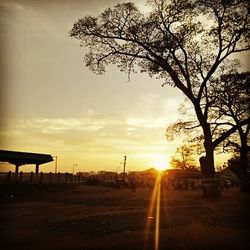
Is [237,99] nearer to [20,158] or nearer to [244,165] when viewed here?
[244,165]

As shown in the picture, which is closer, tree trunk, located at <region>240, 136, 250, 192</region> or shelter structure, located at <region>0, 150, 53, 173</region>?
tree trunk, located at <region>240, 136, 250, 192</region>

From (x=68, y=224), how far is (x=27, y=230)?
4.75ft

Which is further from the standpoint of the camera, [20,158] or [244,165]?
[20,158]

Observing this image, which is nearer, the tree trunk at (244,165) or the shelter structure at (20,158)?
the tree trunk at (244,165)

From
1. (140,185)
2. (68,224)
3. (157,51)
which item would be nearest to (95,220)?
(68,224)

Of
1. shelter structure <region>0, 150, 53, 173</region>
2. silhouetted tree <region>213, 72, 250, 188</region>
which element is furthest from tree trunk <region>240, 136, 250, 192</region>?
shelter structure <region>0, 150, 53, 173</region>

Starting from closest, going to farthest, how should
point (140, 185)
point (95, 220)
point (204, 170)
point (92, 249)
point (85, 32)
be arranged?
point (92, 249) → point (95, 220) → point (204, 170) → point (85, 32) → point (140, 185)

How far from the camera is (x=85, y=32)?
898 inches

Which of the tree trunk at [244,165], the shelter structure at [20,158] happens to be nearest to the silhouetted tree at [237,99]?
the tree trunk at [244,165]

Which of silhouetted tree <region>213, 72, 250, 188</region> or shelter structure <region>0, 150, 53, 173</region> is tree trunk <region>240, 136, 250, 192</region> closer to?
silhouetted tree <region>213, 72, 250, 188</region>

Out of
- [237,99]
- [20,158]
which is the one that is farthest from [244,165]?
[20,158]

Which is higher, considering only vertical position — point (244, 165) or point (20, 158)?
point (20, 158)

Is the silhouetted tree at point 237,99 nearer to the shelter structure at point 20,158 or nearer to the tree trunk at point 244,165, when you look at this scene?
the tree trunk at point 244,165

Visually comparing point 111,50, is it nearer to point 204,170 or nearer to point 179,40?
point 179,40
